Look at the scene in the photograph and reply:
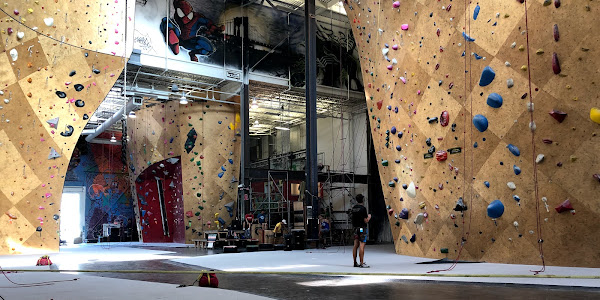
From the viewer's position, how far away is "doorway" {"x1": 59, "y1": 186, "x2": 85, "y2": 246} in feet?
83.6

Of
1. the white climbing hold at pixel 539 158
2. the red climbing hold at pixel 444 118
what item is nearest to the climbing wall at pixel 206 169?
the red climbing hold at pixel 444 118

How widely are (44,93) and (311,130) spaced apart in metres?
7.32

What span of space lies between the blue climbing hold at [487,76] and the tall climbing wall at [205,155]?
40.8ft

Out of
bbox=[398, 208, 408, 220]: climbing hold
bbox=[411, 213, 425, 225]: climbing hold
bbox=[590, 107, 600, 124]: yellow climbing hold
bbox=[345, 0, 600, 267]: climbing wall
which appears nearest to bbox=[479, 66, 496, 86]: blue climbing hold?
bbox=[345, 0, 600, 267]: climbing wall

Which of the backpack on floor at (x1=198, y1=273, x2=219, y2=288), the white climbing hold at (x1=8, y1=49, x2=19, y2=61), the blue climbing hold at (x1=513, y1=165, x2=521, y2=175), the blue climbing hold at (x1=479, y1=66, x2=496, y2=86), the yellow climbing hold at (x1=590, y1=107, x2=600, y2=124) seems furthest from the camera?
the white climbing hold at (x1=8, y1=49, x2=19, y2=61)

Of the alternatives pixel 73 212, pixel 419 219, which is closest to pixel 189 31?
pixel 419 219

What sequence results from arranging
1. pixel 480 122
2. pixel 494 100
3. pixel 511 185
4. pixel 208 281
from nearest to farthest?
pixel 208 281 → pixel 511 185 → pixel 494 100 → pixel 480 122

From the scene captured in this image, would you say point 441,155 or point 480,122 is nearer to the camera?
point 480,122

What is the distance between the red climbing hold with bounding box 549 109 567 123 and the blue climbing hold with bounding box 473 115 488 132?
3.91ft

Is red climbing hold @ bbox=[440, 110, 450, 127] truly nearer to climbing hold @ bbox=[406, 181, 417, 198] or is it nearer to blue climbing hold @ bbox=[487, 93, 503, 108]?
blue climbing hold @ bbox=[487, 93, 503, 108]

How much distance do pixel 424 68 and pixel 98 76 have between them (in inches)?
351

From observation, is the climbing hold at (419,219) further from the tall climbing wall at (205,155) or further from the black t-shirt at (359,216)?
the tall climbing wall at (205,155)

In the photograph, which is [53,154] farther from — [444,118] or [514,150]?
[514,150]

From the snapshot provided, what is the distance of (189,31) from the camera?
55.8ft
